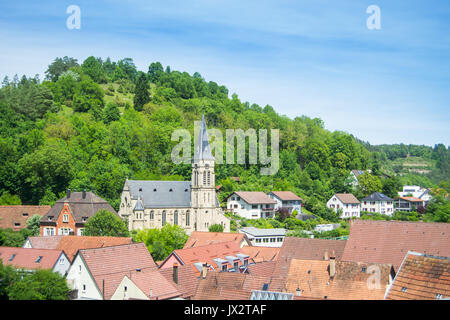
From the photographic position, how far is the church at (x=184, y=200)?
68625 millimetres

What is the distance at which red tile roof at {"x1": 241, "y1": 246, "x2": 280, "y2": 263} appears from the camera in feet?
150

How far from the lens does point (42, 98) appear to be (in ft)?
331

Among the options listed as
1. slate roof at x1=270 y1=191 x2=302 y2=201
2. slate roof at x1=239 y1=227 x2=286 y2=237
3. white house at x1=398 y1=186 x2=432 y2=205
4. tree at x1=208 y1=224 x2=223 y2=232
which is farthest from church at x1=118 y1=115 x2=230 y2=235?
white house at x1=398 y1=186 x2=432 y2=205

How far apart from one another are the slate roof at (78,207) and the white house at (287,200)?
31562 millimetres

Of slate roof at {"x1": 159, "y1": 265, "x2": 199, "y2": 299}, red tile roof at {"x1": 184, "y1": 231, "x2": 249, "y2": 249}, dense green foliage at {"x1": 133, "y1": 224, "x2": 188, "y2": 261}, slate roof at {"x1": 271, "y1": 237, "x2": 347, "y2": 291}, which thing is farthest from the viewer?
red tile roof at {"x1": 184, "y1": 231, "x2": 249, "y2": 249}

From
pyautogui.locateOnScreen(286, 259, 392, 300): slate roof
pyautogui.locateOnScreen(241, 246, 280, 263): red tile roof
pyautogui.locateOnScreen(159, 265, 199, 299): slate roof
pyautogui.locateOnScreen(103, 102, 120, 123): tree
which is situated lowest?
pyautogui.locateOnScreen(241, 246, 280, 263): red tile roof

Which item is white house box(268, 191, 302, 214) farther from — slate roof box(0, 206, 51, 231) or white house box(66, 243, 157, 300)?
white house box(66, 243, 157, 300)

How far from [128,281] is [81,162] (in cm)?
5262

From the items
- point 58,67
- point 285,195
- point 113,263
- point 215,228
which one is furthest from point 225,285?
point 58,67

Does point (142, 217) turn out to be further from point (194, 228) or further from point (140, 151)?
point (140, 151)

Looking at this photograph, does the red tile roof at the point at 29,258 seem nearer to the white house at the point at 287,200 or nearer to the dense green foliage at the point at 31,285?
the dense green foliage at the point at 31,285

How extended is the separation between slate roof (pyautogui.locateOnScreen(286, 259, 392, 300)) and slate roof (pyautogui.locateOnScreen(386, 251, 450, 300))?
4.27 meters

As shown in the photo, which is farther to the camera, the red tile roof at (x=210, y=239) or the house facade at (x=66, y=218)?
the house facade at (x=66, y=218)

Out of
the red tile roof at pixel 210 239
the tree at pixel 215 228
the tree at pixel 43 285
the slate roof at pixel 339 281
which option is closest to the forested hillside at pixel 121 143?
the tree at pixel 215 228
